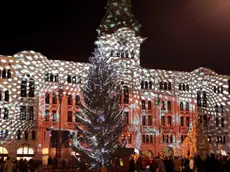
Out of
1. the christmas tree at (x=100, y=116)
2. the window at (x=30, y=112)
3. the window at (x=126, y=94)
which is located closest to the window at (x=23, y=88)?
the window at (x=30, y=112)

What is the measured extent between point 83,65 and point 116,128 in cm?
2915

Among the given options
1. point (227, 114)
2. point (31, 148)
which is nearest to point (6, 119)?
point (31, 148)

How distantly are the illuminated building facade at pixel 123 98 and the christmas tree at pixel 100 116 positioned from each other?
1903 centimetres

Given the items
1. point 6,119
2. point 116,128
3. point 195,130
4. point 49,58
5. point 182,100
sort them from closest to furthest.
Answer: point 116,128, point 195,130, point 6,119, point 49,58, point 182,100

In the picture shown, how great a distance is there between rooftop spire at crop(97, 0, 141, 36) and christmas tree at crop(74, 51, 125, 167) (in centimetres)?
2891

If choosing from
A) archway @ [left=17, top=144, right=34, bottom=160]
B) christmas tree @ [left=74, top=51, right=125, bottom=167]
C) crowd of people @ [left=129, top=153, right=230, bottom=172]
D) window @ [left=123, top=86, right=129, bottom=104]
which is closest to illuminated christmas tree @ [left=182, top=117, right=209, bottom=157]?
crowd of people @ [left=129, top=153, right=230, bottom=172]

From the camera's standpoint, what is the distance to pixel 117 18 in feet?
199

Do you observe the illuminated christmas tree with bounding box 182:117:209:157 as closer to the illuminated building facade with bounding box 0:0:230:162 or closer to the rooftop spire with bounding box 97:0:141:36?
the illuminated building facade with bounding box 0:0:230:162

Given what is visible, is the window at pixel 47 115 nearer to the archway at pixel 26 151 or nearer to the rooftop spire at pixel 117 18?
the archway at pixel 26 151

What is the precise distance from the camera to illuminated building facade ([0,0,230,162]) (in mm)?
53875

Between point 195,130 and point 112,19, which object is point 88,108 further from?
point 112,19

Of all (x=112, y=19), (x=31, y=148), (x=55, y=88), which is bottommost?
(x=31, y=148)

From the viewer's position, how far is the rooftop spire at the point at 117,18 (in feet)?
196

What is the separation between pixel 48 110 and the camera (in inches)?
2184
